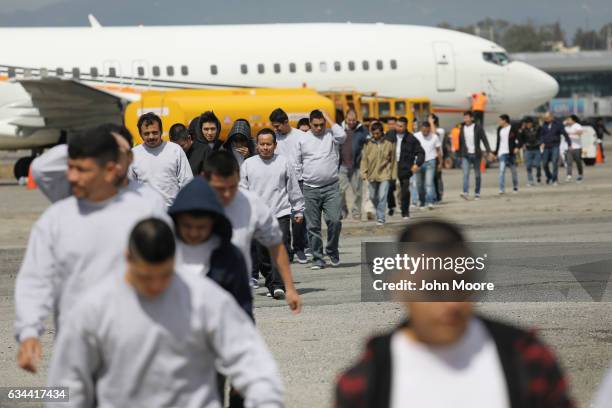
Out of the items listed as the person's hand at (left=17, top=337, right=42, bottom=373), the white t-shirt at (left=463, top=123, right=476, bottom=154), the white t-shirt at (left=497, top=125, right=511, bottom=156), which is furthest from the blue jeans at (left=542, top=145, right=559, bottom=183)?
the person's hand at (left=17, top=337, right=42, bottom=373)

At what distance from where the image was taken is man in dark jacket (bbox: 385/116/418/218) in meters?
21.5

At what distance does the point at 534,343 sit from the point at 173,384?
1.48m

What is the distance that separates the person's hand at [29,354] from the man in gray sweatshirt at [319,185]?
979 cm

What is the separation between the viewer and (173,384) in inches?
182

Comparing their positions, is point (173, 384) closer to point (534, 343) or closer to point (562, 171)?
point (534, 343)

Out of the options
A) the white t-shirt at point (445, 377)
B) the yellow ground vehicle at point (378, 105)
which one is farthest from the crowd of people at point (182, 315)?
the yellow ground vehicle at point (378, 105)

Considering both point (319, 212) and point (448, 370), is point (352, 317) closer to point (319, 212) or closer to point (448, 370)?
point (319, 212)

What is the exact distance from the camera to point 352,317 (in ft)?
36.7

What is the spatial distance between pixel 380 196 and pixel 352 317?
9.06 meters

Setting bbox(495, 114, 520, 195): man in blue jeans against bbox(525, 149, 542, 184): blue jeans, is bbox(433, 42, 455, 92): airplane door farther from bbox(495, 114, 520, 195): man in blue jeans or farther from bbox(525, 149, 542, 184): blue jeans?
bbox(495, 114, 520, 195): man in blue jeans

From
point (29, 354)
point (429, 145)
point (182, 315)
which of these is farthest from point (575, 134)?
point (182, 315)

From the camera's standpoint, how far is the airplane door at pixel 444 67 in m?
36.1

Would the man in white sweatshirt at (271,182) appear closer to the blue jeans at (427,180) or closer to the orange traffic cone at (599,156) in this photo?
the blue jeans at (427,180)

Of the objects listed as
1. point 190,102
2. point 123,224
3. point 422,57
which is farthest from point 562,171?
point 123,224
